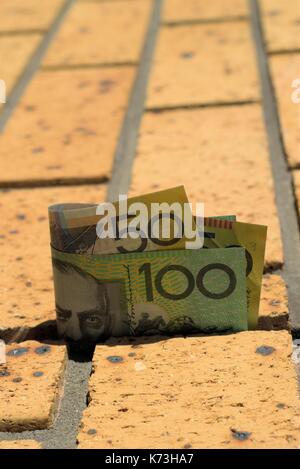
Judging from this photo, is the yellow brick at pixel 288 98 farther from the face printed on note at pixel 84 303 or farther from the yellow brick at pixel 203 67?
the face printed on note at pixel 84 303

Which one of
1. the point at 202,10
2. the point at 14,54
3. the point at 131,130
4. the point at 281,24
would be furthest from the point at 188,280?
the point at 202,10

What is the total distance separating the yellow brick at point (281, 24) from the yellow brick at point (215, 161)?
688 mm

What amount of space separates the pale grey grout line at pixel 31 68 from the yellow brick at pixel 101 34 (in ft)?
0.11

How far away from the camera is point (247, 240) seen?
6.01 ft

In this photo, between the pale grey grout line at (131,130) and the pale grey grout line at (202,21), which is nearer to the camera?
the pale grey grout line at (131,130)

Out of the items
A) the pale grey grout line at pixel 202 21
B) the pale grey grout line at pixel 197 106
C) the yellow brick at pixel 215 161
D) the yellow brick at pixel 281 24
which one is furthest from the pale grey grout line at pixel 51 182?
the pale grey grout line at pixel 202 21

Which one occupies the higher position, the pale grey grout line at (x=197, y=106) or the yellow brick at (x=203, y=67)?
the yellow brick at (x=203, y=67)

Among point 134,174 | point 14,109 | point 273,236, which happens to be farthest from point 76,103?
point 273,236

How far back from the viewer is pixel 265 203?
249 centimetres

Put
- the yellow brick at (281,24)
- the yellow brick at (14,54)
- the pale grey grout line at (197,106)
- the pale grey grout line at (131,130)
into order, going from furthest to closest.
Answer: the yellow brick at (281,24) → the yellow brick at (14,54) → the pale grey grout line at (197,106) → the pale grey grout line at (131,130)

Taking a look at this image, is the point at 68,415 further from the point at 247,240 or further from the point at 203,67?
the point at 203,67

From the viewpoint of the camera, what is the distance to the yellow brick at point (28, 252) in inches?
78.9

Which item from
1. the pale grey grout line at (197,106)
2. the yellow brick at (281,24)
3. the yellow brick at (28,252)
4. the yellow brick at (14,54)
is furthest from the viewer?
the yellow brick at (281,24)

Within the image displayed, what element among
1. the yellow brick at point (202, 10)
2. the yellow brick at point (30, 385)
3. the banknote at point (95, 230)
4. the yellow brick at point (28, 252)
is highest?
the banknote at point (95, 230)
